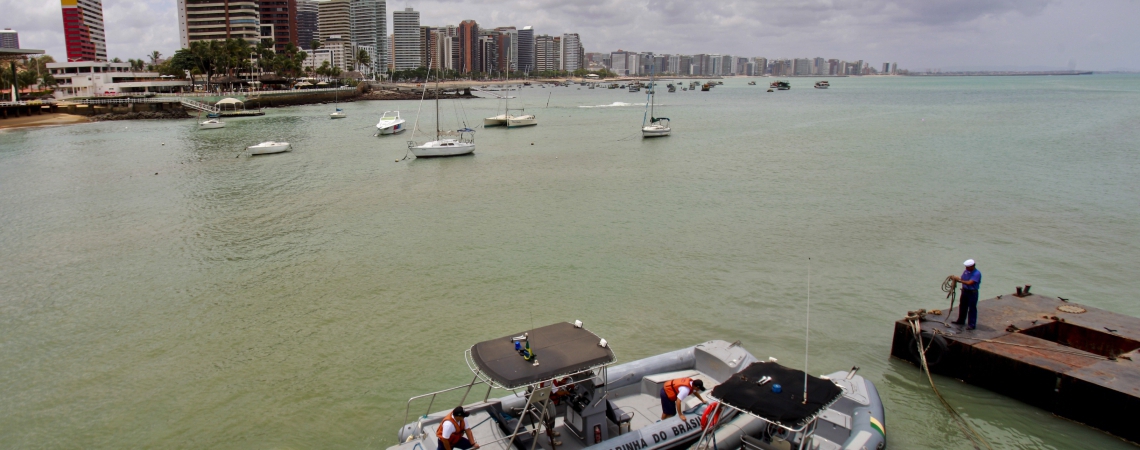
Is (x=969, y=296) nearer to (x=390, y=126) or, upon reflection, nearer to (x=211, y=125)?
(x=390, y=126)

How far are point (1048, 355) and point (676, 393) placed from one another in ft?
22.8

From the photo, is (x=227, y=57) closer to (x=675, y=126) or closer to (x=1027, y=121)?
(x=675, y=126)

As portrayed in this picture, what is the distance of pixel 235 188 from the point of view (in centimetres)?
3681

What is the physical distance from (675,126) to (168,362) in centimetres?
6602

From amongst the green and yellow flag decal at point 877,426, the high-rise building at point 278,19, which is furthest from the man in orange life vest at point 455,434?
the high-rise building at point 278,19

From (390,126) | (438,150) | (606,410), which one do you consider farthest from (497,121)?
(606,410)

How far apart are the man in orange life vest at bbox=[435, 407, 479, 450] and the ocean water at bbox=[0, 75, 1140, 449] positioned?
3.31m

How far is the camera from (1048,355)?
11.4 meters

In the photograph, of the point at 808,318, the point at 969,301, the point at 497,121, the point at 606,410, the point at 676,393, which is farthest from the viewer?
the point at 497,121

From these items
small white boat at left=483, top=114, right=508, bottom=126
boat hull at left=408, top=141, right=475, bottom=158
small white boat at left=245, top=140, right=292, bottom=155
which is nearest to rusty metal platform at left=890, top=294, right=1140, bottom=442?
boat hull at left=408, top=141, right=475, bottom=158

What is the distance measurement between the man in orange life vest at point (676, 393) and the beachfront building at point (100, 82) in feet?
460

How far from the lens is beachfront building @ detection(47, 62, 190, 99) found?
127m

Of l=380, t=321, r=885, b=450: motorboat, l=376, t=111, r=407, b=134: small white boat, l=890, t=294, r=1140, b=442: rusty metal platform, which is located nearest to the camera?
l=380, t=321, r=885, b=450: motorboat

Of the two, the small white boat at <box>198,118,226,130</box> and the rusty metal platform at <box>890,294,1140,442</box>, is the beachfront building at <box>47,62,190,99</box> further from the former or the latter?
the rusty metal platform at <box>890,294,1140,442</box>
